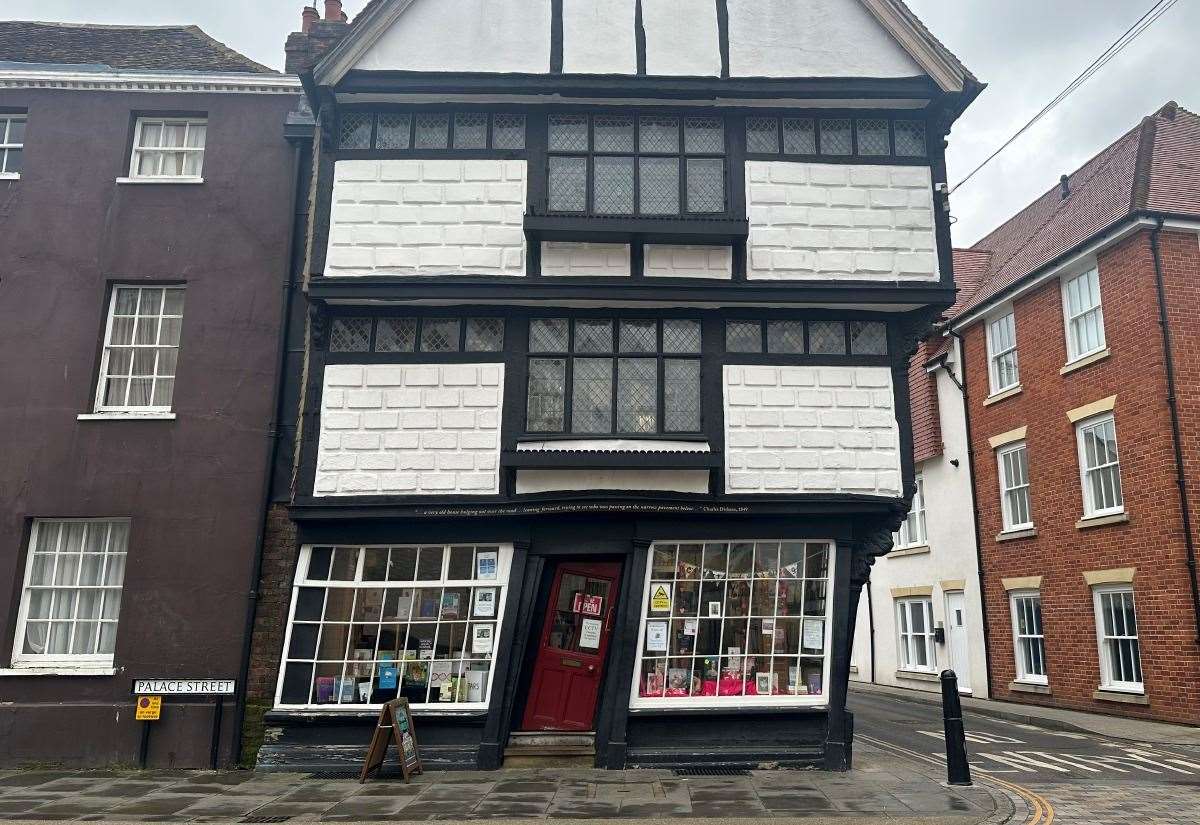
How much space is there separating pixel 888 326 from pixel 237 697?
9.15 m

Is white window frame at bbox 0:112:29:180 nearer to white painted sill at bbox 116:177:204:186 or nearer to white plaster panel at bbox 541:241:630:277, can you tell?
white painted sill at bbox 116:177:204:186

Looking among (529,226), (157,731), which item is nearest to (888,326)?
(529,226)

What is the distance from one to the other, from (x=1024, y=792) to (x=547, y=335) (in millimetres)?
7258

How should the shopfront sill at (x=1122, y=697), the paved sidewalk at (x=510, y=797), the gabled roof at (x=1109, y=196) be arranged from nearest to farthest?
the paved sidewalk at (x=510, y=797), the shopfront sill at (x=1122, y=697), the gabled roof at (x=1109, y=196)

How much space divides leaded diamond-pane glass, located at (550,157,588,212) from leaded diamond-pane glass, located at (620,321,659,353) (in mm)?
1573

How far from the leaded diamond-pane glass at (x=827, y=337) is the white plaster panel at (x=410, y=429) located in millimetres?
3889

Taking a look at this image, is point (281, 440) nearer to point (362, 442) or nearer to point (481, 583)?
point (362, 442)

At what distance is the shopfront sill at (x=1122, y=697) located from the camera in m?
15.0

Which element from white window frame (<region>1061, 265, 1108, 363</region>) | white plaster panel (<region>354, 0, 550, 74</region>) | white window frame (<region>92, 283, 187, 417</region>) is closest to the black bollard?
white plaster panel (<region>354, 0, 550, 74</region>)

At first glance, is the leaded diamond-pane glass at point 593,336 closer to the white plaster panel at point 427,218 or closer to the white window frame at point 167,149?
the white plaster panel at point 427,218

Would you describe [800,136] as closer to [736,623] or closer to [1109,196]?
[736,623]

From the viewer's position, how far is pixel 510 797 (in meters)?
8.91

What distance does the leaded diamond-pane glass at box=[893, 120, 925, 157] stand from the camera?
11469mm

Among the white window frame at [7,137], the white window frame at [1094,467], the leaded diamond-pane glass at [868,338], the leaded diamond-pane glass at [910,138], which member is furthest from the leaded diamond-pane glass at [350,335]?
the white window frame at [1094,467]
